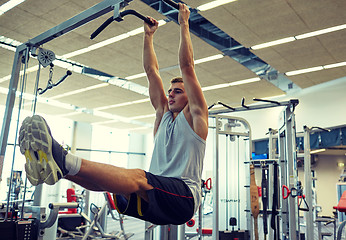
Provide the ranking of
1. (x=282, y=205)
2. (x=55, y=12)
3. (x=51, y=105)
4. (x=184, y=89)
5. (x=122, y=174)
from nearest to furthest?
(x=122, y=174), (x=184, y=89), (x=282, y=205), (x=55, y=12), (x=51, y=105)

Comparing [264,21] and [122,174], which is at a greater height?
[264,21]

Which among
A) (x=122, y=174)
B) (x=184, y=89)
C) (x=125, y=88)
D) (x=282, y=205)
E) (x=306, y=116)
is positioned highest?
(x=125, y=88)

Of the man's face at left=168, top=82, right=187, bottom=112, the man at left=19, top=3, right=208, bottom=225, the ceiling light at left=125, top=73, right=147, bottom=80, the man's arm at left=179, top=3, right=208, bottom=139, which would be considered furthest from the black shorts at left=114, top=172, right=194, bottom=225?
the ceiling light at left=125, top=73, right=147, bottom=80

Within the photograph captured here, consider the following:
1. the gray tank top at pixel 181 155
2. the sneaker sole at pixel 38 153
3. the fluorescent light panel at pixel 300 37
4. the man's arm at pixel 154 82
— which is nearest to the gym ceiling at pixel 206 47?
the fluorescent light panel at pixel 300 37

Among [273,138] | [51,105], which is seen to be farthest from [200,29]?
[51,105]

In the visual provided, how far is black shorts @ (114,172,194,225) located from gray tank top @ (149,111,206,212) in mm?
62

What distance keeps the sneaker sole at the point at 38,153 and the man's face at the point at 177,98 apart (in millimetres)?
762

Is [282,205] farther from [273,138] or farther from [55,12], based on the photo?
[55,12]

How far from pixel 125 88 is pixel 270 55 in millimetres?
3748

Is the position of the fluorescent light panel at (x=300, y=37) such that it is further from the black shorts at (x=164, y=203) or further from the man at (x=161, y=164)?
the black shorts at (x=164, y=203)

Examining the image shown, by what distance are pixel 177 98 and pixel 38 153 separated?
87cm

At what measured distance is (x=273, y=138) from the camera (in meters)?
5.43

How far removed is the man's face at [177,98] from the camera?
1886 millimetres

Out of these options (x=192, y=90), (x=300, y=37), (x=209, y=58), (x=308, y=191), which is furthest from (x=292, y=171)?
(x=209, y=58)
